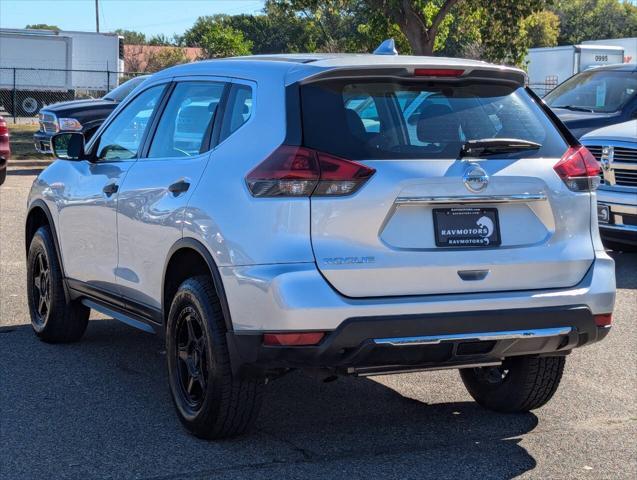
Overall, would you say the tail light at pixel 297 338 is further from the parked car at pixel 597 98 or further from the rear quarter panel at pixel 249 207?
the parked car at pixel 597 98

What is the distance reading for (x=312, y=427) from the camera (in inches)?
223

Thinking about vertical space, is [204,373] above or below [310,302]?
below

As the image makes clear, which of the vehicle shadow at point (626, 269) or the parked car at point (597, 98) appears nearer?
the vehicle shadow at point (626, 269)

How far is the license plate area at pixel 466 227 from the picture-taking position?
4.90m

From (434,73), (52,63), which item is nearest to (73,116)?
(434,73)

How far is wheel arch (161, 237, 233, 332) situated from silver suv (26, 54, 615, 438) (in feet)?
0.04

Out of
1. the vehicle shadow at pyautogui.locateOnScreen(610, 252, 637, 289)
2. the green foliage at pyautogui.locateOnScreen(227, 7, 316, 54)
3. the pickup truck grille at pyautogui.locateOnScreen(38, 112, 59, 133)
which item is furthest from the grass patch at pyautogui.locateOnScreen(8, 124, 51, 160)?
the green foliage at pyautogui.locateOnScreen(227, 7, 316, 54)

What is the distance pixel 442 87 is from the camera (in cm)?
518

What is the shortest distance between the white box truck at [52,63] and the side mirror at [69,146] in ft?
119

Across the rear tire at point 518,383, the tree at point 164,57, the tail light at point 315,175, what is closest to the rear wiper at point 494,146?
the tail light at point 315,175

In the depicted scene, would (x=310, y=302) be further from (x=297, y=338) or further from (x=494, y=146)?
(x=494, y=146)

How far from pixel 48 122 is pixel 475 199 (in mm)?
14529

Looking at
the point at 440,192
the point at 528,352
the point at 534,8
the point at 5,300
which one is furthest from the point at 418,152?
the point at 534,8

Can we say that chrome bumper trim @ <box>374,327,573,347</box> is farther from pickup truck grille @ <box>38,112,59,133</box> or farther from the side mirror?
pickup truck grille @ <box>38,112,59,133</box>
